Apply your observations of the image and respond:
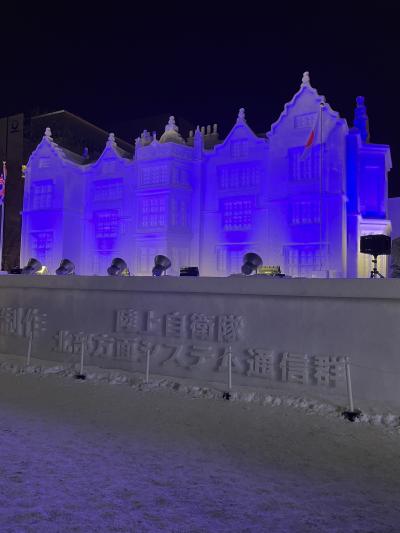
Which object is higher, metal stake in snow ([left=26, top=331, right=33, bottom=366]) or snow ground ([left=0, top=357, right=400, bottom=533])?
metal stake in snow ([left=26, top=331, right=33, bottom=366])

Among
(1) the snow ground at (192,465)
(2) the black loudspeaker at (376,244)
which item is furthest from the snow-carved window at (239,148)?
(1) the snow ground at (192,465)

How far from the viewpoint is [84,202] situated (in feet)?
104

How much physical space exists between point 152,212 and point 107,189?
4602 mm

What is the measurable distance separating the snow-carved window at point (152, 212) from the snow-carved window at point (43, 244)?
7.25m

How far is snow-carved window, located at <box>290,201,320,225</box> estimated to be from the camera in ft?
78.3

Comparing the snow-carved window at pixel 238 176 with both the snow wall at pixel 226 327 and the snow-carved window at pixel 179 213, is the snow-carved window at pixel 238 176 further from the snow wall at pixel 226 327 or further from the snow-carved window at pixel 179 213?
the snow wall at pixel 226 327

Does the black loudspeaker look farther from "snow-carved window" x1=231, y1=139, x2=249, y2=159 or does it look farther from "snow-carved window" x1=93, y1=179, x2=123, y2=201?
"snow-carved window" x1=93, y1=179, x2=123, y2=201

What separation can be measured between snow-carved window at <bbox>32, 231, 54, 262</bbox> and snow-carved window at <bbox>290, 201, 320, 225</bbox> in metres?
16.4

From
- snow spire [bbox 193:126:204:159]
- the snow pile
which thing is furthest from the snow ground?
snow spire [bbox 193:126:204:159]

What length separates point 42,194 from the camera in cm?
3262

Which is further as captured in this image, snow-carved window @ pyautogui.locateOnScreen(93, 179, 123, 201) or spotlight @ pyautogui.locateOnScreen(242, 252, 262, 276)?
snow-carved window @ pyautogui.locateOnScreen(93, 179, 123, 201)

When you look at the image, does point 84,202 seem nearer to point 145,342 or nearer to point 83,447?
point 145,342

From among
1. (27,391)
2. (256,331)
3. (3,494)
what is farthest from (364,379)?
(27,391)

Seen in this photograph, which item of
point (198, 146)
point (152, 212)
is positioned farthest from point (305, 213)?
point (152, 212)
